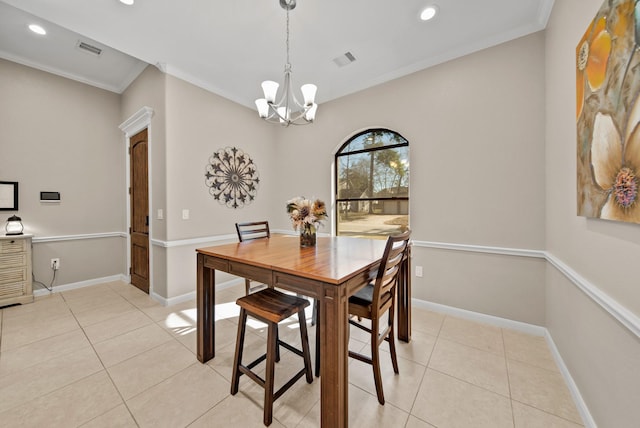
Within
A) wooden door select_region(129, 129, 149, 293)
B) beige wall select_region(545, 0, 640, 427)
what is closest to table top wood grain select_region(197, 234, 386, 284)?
beige wall select_region(545, 0, 640, 427)

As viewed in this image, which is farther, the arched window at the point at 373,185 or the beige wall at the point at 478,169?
the arched window at the point at 373,185

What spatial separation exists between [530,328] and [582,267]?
118cm

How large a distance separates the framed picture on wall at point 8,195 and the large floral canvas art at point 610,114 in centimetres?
557

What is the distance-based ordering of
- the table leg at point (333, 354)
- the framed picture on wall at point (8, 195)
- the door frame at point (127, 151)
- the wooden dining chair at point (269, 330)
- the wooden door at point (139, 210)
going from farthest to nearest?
the wooden door at point (139, 210) → the door frame at point (127, 151) → the framed picture on wall at point (8, 195) → the wooden dining chair at point (269, 330) → the table leg at point (333, 354)

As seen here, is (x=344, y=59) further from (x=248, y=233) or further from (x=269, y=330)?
(x=269, y=330)

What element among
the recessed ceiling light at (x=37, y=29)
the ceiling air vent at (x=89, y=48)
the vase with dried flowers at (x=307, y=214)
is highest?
the recessed ceiling light at (x=37, y=29)

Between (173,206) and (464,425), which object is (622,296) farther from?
(173,206)

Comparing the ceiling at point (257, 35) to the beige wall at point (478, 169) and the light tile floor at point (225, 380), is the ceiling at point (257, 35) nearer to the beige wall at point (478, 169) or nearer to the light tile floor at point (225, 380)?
the beige wall at point (478, 169)

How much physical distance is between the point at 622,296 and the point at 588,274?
0.38m

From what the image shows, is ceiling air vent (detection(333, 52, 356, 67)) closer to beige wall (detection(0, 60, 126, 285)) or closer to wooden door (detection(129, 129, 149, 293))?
wooden door (detection(129, 129, 149, 293))

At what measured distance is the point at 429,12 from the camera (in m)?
2.08

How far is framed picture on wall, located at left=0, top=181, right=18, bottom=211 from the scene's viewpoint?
2.91 meters

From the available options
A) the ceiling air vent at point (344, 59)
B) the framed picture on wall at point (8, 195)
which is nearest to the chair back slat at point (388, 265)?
the ceiling air vent at point (344, 59)

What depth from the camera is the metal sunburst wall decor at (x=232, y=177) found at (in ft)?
11.2
